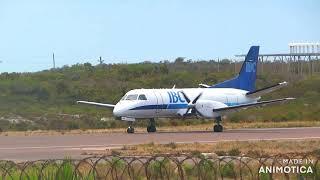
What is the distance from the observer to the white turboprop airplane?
38.9 metres

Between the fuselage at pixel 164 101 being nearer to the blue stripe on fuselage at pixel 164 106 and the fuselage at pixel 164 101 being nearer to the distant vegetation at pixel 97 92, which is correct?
the blue stripe on fuselage at pixel 164 106

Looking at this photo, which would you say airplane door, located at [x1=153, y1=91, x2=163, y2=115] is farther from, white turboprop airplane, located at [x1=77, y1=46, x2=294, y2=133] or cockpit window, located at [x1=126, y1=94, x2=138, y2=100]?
cockpit window, located at [x1=126, y1=94, x2=138, y2=100]

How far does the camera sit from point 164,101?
40.0 meters

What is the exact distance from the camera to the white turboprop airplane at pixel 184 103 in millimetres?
38875

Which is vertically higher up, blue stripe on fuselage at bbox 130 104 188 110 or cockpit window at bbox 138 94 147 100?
cockpit window at bbox 138 94 147 100

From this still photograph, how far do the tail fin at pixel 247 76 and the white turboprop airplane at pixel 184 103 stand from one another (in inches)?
35.8

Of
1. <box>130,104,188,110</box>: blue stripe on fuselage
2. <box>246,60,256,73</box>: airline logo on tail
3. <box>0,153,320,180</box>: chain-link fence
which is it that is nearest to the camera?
<box>0,153,320,180</box>: chain-link fence

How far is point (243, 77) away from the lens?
144 ft

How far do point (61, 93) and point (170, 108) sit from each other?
3633 centimetres

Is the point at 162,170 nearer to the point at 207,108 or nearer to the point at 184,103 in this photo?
the point at 207,108

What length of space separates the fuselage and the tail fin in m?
1.10

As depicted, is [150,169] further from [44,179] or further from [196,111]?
[196,111]

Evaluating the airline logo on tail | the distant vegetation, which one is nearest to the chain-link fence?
the airline logo on tail

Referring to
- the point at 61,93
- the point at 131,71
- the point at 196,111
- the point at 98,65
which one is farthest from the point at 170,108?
the point at 98,65
